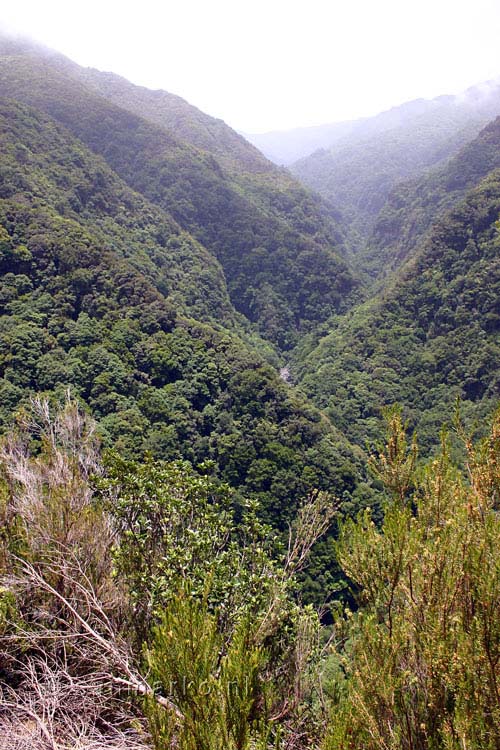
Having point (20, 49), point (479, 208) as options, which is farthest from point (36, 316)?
point (20, 49)

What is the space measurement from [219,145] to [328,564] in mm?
108897

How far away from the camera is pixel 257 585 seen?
530 cm

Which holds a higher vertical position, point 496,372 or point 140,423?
point 496,372

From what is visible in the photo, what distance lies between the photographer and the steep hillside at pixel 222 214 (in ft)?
218

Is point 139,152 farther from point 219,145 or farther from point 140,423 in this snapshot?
point 140,423

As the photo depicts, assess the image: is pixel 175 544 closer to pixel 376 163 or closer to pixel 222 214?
pixel 222 214

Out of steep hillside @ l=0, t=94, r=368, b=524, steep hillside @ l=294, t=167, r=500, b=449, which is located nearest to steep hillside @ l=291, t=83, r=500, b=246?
steep hillside @ l=294, t=167, r=500, b=449

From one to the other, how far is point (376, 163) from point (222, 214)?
100195 mm

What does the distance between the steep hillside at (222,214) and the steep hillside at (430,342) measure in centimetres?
1335

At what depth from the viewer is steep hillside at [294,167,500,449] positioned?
38688 millimetres

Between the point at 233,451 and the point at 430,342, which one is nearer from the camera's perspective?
the point at 233,451

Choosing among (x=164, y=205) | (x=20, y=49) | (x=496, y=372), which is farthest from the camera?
(x=20, y=49)

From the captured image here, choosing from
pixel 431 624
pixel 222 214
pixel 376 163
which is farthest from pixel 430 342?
pixel 376 163

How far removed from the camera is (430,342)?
45312 mm
